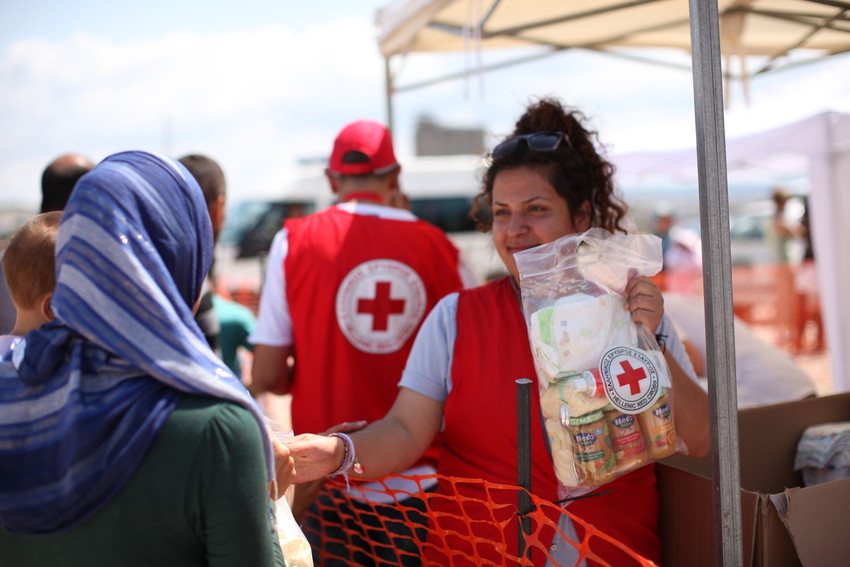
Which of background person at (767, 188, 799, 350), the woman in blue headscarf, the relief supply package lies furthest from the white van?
the woman in blue headscarf

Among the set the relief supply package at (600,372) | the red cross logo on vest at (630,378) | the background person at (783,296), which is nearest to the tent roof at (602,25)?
the relief supply package at (600,372)

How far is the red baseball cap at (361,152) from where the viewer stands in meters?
2.65

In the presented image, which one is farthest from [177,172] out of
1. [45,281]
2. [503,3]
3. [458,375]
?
[503,3]

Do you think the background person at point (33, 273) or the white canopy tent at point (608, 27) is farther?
the white canopy tent at point (608, 27)

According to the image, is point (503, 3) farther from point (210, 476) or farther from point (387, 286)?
point (210, 476)

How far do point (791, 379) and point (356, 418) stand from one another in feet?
7.20

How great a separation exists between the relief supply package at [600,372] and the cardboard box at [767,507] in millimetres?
227

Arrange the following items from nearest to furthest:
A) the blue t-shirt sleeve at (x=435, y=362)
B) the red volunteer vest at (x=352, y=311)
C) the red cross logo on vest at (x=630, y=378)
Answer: the red cross logo on vest at (x=630, y=378) → the blue t-shirt sleeve at (x=435, y=362) → the red volunteer vest at (x=352, y=311)

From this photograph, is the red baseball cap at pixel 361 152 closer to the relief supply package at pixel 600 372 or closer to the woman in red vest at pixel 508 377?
the woman in red vest at pixel 508 377

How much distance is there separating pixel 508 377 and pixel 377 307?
2.79 feet

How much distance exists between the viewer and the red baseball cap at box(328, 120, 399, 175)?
2.65 meters

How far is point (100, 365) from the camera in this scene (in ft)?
3.25

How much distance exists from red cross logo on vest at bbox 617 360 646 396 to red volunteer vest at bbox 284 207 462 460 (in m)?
1.18

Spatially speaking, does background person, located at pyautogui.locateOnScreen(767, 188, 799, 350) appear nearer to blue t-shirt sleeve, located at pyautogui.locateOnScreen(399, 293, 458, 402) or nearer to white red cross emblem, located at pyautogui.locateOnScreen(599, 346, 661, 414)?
blue t-shirt sleeve, located at pyautogui.locateOnScreen(399, 293, 458, 402)
